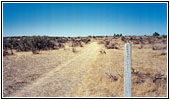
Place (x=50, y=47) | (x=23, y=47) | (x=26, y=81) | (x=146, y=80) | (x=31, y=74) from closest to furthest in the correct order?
(x=146, y=80) < (x=26, y=81) < (x=31, y=74) < (x=23, y=47) < (x=50, y=47)

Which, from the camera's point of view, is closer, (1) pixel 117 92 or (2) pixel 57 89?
(1) pixel 117 92

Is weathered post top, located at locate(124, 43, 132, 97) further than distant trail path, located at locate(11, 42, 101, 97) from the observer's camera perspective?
No

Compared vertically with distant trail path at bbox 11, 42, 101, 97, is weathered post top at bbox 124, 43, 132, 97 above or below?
above

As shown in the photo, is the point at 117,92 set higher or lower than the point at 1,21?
lower

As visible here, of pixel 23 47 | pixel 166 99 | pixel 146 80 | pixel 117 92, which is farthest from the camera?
pixel 23 47

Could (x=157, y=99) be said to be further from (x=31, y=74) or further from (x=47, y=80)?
(x=31, y=74)

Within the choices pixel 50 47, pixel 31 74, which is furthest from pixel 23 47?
pixel 31 74

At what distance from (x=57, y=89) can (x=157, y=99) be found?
8.90 ft

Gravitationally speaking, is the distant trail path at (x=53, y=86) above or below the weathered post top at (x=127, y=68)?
below

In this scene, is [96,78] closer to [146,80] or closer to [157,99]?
[146,80]

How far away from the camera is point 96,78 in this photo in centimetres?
715

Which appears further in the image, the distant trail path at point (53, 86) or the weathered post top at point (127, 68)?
the distant trail path at point (53, 86)

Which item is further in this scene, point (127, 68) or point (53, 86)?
point (53, 86)

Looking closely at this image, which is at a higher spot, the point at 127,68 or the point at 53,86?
the point at 127,68
